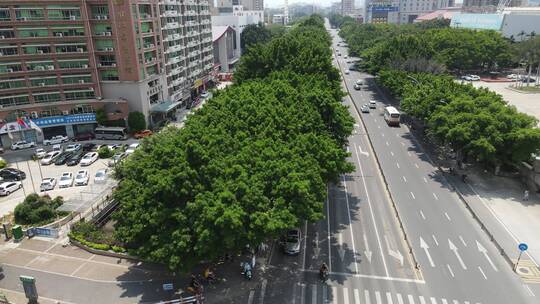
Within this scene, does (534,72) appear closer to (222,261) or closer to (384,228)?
(384,228)

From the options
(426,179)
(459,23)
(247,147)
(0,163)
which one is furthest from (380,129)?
(459,23)

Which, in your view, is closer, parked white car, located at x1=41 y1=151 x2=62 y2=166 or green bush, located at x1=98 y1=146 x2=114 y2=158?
parked white car, located at x1=41 y1=151 x2=62 y2=166

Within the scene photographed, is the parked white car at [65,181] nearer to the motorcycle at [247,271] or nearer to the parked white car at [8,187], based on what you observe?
the parked white car at [8,187]

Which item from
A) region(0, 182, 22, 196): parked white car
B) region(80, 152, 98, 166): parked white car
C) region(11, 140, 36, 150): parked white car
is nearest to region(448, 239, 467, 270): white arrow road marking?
region(80, 152, 98, 166): parked white car

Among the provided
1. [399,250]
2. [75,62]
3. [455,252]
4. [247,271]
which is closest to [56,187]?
[75,62]

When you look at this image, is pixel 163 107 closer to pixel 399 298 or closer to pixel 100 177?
pixel 100 177

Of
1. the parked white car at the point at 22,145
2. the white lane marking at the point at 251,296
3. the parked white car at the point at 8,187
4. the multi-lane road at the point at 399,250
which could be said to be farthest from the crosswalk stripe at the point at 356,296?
the parked white car at the point at 22,145

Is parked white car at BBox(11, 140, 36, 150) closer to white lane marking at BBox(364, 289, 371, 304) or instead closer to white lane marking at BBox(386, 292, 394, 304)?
white lane marking at BBox(364, 289, 371, 304)
